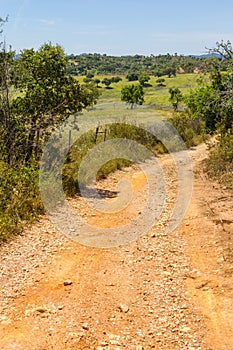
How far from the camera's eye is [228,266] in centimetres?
666

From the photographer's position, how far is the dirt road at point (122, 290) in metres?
4.81

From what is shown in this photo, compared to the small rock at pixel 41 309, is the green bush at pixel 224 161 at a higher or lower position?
higher

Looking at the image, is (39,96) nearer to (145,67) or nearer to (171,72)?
(171,72)

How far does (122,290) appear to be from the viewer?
19.6 ft

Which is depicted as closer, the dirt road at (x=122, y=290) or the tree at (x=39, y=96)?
the dirt road at (x=122, y=290)

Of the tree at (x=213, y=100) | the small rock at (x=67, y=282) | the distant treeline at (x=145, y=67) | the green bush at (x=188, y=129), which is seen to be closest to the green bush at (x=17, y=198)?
the small rock at (x=67, y=282)

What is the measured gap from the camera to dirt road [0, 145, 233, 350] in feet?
15.8

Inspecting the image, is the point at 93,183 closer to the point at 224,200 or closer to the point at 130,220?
the point at 130,220

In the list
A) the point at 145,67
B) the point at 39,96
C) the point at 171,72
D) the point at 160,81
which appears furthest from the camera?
the point at 145,67

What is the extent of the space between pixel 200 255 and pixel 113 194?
4.64 meters

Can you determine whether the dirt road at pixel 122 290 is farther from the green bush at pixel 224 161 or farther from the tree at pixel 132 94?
the tree at pixel 132 94

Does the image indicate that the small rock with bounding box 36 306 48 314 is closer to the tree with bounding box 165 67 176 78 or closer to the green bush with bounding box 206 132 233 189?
the green bush with bounding box 206 132 233 189

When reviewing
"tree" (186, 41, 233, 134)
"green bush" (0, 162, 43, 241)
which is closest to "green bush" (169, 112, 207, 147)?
"tree" (186, 41, 233, 134)

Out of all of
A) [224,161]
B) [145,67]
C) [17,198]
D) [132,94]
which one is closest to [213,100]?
[224,161]
